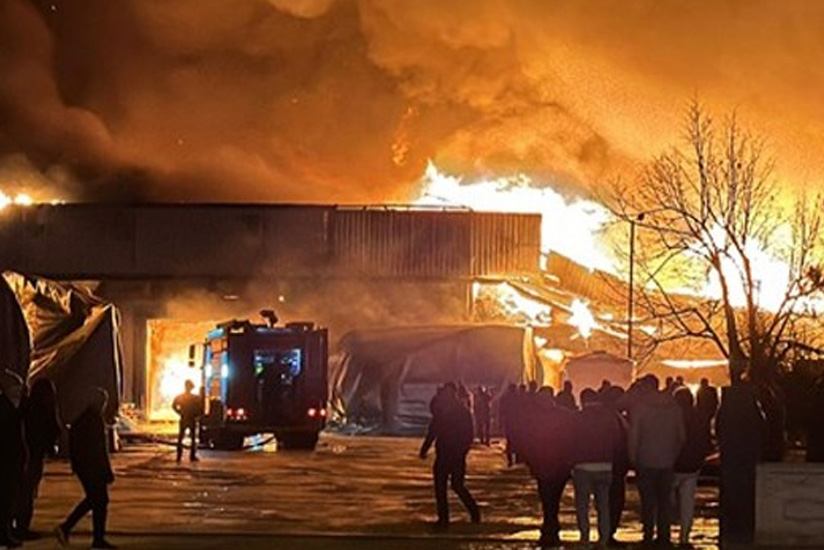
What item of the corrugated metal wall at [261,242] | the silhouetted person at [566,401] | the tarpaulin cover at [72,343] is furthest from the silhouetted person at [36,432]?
the corrugated metal wall at [261,242]

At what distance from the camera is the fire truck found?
33.4 metres

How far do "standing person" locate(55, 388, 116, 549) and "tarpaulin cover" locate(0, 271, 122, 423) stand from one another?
11.6m

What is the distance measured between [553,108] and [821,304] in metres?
13.0

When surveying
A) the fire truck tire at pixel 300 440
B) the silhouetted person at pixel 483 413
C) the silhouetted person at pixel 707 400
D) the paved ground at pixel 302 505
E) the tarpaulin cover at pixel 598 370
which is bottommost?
the paved ground at pixel 302 505

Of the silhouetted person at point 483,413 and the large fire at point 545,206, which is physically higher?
the large fire at point 545,206

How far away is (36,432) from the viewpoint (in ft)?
51.9

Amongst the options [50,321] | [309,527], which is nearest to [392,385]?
[50,321]

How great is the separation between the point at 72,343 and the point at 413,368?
51.0 ft

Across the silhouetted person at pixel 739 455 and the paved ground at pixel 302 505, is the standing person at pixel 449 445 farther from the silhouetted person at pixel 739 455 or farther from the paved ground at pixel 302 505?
the silhouetted person at pixel 739 455

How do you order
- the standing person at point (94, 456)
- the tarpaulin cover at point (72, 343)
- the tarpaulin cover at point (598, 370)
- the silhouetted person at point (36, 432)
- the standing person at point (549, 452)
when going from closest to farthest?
the standing person at point (94, 456)
the silhouetted person at point (36, 432)
the standing person at point (549, 452)
the tarpaulin cover at point (72, 343)
the tarpaulin cover at point (598, 370)

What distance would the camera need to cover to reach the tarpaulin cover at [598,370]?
4109 centimetres

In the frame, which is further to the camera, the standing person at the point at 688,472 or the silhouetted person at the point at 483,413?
the silhouetted person at the point at 483,413

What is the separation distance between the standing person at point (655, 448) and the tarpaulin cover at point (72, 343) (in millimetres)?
12800

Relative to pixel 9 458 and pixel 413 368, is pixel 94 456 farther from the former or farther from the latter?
pixel 413 368
